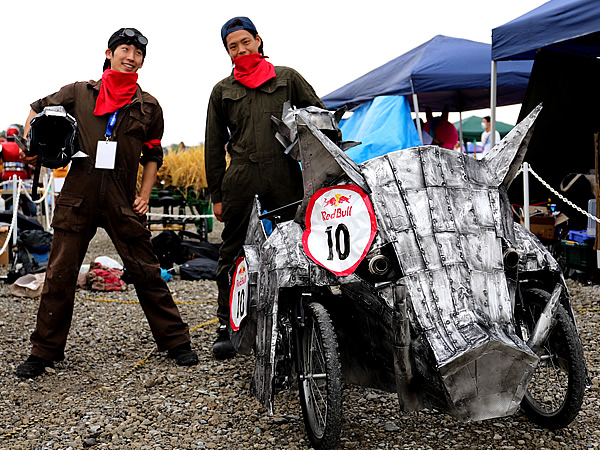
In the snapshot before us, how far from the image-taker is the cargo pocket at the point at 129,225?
4090mm

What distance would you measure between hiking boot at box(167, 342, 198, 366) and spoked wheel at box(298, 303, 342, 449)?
1489 millimetres

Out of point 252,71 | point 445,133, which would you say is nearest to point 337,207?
point 252,71

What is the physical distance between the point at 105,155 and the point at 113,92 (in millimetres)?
421

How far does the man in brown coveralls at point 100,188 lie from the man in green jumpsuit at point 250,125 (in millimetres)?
537

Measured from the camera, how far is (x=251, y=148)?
410 cm

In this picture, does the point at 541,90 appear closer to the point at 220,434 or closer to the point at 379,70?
the point at 379,70

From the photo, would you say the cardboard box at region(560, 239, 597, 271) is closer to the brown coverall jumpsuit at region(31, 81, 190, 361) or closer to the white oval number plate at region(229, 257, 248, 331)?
the white oval number plate at region(229, 257, 248, 331)

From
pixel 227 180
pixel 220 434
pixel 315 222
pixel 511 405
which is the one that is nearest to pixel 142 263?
pixel 227 180

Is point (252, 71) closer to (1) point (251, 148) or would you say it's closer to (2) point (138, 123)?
(1) point (251, 148)

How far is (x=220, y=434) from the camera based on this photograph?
3104mm

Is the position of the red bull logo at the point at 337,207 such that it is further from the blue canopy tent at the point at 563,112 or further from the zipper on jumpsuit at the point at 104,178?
the blue canopy tent at the point at 563,112

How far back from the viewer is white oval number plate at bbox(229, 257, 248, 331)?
3.36 m

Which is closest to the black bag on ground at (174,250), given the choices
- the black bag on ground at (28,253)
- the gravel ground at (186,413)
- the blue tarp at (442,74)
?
the black bag on ground at (28,253)

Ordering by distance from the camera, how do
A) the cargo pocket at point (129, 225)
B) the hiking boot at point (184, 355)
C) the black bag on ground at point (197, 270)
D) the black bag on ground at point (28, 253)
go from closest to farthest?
the cargo pocket at point (129, 225), the hiking boot at point (184, 355), the black bag on ground at point (28, 253), the black bag on ground at point (197, 270)
